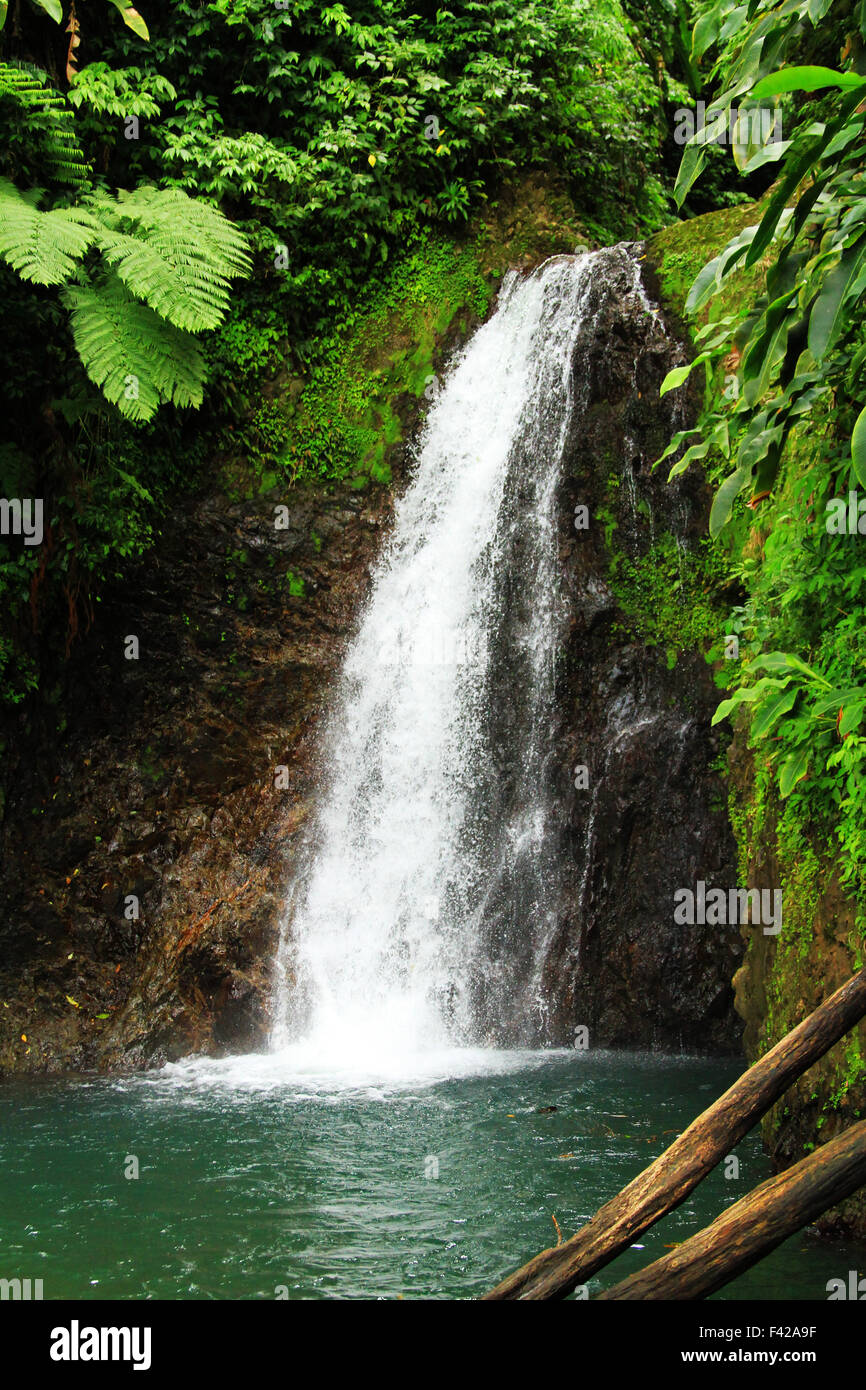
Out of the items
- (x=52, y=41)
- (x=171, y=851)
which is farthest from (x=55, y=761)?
(x=52, y=41)

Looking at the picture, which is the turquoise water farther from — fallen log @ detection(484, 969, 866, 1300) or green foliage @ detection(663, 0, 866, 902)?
green foliage @ detection(663, 0, 866, 902)

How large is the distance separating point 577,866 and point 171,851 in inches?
118

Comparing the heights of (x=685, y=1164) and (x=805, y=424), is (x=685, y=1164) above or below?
below

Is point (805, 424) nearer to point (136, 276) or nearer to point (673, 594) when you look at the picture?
point (673, 594)

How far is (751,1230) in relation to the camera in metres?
2.62

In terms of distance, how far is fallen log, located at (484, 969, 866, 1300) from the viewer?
2.74 metres

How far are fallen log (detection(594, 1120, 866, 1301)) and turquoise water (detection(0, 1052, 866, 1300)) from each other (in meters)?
1.15

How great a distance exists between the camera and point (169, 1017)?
7.66 metres

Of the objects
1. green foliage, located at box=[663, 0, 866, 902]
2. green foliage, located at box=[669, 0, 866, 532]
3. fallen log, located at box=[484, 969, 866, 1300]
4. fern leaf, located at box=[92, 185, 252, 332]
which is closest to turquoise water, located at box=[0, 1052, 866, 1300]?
fallen log, located at box=[484, 969, 866, 1300]

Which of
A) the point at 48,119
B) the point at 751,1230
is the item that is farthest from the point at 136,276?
the point at 751,1230

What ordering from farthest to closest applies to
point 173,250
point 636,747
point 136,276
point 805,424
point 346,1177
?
point 173,250
point 636,747
point 136,276
point 346,1177
point 805,424

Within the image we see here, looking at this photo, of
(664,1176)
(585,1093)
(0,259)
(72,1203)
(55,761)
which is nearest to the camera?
(664,1176)

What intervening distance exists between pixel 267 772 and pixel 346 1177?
157 inches

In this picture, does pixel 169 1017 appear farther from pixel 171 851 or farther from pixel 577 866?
pixel 577 866
